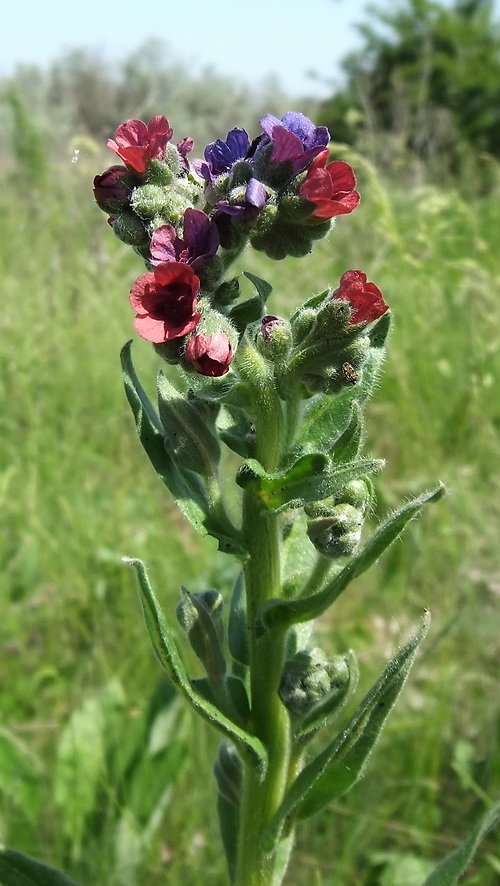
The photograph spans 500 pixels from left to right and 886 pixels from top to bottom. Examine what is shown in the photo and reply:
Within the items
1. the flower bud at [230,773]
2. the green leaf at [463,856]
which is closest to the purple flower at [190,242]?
the flower bud at [230,773]

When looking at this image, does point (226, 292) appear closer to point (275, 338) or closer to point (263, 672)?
point (275, 338)

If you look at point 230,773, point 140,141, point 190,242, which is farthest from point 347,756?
point 140,141

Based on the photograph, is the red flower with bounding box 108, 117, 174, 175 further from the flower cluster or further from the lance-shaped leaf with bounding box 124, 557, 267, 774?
the lance-shaped leaf with bounding box 124, 557, 267, 774

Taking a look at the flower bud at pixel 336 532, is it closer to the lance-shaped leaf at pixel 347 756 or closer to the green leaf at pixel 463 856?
the lance-shaped leaf at pixel 347 756

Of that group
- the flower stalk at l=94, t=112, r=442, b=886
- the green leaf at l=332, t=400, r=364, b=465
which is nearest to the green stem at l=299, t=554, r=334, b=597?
the flower stalk at l=94, t=112, r=442, b=886

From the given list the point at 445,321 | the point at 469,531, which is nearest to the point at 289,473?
the point at 469,531

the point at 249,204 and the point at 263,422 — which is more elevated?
the point at 249,204
